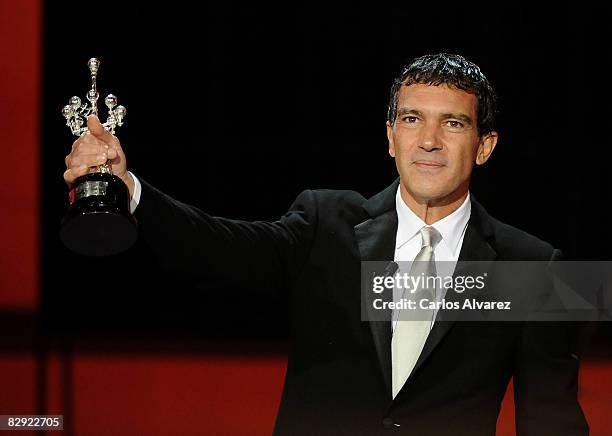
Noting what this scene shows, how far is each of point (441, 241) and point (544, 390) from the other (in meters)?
0.41

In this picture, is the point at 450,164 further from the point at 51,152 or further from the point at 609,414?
the point at 51,152

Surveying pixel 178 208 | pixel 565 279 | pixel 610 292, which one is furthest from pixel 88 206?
pixel 610 292

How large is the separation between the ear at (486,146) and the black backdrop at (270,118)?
0.17 metres

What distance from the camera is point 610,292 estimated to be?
2.62m

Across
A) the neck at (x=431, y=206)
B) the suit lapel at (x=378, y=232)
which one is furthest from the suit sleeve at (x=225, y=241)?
the neck at (x=431, y=206)

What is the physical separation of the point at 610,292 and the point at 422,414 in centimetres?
65

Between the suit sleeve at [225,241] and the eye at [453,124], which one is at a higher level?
the eye at [453,124]

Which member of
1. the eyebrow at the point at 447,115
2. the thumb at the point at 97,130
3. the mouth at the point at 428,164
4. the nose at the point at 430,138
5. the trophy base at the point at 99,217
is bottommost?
the trophy base at the point at 99,217

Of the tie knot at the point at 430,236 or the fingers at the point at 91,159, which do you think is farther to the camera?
the tie knot at the point at 430,236

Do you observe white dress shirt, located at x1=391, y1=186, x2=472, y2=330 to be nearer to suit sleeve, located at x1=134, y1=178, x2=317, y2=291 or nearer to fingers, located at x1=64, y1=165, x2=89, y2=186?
suit sleeve, located at x1=134, y1=178, x2=317, y2=291

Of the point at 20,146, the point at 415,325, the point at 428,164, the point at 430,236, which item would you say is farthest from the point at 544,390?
the point at 20,146

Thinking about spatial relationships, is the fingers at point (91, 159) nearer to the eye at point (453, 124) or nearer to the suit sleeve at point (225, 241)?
the suit sleeve at point (225, 241)

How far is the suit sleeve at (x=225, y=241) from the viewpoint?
6.71 ft

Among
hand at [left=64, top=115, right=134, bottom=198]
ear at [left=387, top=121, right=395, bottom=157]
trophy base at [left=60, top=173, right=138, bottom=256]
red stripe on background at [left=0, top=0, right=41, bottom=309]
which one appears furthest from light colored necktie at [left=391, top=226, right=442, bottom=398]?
red stripe on background at [left=0, top=0, right=41, bottom=309]
